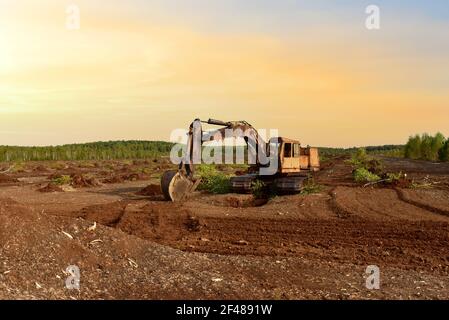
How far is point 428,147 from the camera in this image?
237ft

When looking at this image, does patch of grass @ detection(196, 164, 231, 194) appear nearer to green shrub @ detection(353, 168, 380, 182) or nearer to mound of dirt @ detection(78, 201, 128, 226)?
mound of dirt @ detection(78, 201, 128, 226)

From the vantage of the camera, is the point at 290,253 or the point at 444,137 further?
the point at 444,137

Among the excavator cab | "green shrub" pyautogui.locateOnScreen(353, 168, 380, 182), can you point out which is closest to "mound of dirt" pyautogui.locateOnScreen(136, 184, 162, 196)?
the excavator cab

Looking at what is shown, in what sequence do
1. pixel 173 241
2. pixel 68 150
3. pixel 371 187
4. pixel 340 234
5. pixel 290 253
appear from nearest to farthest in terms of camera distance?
pixel 290 253
pixel 173 241
pixel 340 234
pixel 371 187
pixel 68 150

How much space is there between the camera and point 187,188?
21203 mm

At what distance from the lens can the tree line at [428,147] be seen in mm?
64631

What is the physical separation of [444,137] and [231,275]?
66138 mm

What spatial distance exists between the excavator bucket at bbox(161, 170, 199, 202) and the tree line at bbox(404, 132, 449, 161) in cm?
5064

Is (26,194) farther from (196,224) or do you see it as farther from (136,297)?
(136,297)

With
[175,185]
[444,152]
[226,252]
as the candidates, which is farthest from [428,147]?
[226,252]

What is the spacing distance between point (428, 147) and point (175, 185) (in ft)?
195

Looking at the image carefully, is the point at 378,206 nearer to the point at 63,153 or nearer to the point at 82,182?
the point at 82,182

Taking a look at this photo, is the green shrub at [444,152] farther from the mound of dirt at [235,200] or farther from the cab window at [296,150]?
the mound of dirt at [235,200]

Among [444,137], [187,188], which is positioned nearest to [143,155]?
[444,137]
